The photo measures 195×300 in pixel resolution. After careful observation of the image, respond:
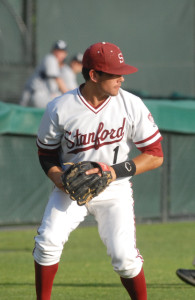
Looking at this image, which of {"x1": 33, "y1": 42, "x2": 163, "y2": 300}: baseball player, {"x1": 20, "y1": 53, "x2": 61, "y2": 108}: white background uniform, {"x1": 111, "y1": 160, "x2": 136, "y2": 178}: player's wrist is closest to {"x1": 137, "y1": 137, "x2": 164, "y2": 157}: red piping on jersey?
{"x1": 33, "y1": 42, "x2": 163, "y2": 300}: baseball player

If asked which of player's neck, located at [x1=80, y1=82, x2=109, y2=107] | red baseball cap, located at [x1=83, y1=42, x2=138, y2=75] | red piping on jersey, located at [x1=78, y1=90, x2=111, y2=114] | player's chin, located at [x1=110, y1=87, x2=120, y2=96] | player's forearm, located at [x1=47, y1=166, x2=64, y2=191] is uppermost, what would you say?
red baseball cap, located at [x1=83, y1=42, x2=138, y2=75]

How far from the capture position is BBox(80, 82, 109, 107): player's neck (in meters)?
5.14

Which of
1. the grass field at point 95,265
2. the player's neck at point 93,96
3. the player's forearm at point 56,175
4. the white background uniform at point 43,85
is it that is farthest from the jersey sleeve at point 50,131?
the white background uniform at point 43,85

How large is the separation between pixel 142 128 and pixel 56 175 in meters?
0.67

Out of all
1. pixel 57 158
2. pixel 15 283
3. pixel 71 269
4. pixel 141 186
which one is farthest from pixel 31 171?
pixel 57 158

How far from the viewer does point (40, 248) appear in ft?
16.1

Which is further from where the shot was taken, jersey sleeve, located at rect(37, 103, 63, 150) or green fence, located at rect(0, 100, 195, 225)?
green fence, located at rect(0, 100, 195, 225)

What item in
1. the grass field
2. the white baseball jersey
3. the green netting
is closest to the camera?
the white baseball jersey

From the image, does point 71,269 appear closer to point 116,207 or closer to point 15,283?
point 15,283

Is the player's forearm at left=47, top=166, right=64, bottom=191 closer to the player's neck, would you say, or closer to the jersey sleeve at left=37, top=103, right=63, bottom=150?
the jersey sleeve at left=37, top=103, right=63, bottom=150

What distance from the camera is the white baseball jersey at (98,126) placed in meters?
5.05

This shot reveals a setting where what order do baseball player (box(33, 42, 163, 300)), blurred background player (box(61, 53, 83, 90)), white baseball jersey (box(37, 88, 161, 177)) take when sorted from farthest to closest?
blurred background player (box(61, 53, 83, 90)) → white baseball jersey (box(37, 88, 161, 177)) → baseball player (box(33, 42, 163, 300))

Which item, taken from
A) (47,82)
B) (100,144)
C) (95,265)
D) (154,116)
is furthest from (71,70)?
(100,144)

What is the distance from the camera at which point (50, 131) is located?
5.10 meters
